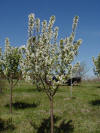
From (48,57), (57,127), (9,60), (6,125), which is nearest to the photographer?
(48,57)

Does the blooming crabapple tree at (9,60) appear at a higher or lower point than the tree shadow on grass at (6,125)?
higher

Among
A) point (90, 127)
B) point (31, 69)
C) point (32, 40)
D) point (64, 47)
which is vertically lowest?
point (90, 127)

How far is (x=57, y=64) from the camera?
10.8 meters

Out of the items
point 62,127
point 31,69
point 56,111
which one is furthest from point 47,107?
point 31,69

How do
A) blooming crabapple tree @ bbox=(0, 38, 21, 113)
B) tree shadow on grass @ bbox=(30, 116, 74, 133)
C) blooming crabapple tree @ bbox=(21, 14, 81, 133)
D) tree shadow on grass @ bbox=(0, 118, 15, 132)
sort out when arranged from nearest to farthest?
1. blooming crabapple tree @ bbox=(21, 14, 81, 133)
2. tree shadow on grass @ bbox=(30, 116, 74, 133)
3. tree shadow on grass @ bbox=(0, 118, 15, 132)
4. blooming crabapple tree @ bbox=(0, 38, 21, 113)

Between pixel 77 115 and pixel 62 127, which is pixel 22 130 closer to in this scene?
pixel 62 127

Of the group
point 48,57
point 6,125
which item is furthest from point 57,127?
point 48,57

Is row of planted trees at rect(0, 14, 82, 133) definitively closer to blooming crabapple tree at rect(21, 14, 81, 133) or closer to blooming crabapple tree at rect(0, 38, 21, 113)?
blooming crabapple tree at rect(21, 14, 81, 133)

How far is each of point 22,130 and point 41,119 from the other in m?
2.79

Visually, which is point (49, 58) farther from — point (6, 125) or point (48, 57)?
point (6, 125)

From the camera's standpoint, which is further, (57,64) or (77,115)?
(77,115)

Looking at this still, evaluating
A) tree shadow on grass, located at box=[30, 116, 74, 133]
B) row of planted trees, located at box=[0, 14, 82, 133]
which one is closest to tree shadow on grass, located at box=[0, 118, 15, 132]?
tree shadow on grass, located at box=[30, 116, 74, 133]

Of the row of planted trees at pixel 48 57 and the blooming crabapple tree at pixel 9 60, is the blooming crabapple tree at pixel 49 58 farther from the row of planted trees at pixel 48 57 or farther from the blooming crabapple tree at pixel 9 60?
the blooming crabapple tree at pixel 9 60

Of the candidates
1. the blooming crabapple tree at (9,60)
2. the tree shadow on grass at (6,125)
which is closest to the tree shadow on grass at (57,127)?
the tree shadow on grass at (6,125)
